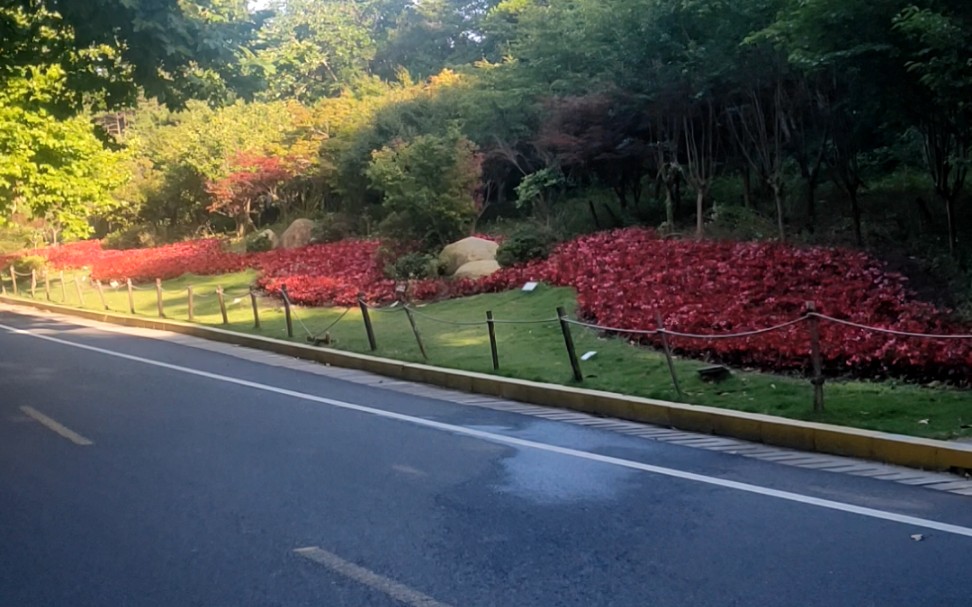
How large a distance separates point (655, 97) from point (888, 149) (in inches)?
206

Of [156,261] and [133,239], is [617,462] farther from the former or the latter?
[133,239]

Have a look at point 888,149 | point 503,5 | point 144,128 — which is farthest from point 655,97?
point 144,128

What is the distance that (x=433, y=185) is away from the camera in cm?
2672

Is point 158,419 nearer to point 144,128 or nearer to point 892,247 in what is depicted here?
point 892,247

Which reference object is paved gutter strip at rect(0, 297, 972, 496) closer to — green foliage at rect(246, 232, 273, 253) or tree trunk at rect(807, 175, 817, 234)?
tree trunk at rect(807, 175, 817, 234)

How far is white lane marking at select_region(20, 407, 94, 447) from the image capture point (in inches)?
364

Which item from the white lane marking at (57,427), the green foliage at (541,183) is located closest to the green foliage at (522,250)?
the green foliage at (541,183)

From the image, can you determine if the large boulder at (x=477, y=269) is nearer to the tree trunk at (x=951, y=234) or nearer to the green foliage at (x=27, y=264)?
the tree trunk at (x=951, y=234)

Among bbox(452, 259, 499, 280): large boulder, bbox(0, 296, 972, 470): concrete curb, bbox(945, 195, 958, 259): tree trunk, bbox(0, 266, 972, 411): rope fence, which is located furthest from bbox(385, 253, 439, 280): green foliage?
bbox(945, 195, 958, 259): tree trunk

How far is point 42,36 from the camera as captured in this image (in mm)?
13539

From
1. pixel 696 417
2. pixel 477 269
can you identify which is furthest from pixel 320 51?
pixel 696 417

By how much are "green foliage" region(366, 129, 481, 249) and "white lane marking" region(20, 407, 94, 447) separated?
53.1ft

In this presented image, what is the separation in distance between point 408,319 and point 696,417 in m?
8.90

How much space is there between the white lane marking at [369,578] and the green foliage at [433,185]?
20.8 m
